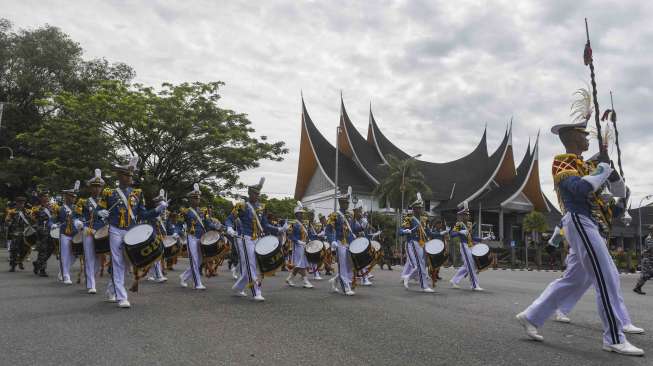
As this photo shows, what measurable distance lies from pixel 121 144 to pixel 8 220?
34.4ft

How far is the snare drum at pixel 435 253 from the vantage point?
11.1 metres

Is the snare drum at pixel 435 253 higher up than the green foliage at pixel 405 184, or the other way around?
the green foliage at pixel 405 184

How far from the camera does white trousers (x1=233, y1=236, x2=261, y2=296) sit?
344 inches

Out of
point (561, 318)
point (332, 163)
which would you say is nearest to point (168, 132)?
point (561, 318)

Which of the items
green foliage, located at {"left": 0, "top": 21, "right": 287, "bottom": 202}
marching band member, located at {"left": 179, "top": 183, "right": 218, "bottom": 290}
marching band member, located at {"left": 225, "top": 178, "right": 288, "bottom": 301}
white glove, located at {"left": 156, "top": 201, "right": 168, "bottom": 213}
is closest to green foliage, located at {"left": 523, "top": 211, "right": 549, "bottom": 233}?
green foliage, located at {"left": 0, "top": 21, "right": 287, "bottom": 202}

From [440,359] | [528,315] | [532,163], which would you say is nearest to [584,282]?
[528,315]

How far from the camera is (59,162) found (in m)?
24.2

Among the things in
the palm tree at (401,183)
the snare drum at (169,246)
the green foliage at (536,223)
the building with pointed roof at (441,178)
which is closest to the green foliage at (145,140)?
the snare drum at (169,246)

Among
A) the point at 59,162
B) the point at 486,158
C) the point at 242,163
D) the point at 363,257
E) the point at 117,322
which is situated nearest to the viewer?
the point at 117,322

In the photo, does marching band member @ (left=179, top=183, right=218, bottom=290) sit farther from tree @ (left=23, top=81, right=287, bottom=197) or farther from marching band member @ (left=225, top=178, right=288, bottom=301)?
tree @ (left=23, top=81, right=287, bottom=197)

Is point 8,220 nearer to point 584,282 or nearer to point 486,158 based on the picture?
point 584,282

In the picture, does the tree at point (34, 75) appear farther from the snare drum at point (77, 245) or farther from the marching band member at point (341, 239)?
the marching band member at point (341, 239)

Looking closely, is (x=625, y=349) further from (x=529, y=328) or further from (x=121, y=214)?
(x=121, y=214)

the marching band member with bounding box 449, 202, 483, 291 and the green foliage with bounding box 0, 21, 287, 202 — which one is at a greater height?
the green foliage with bounding box 0, 21, 287, 202
